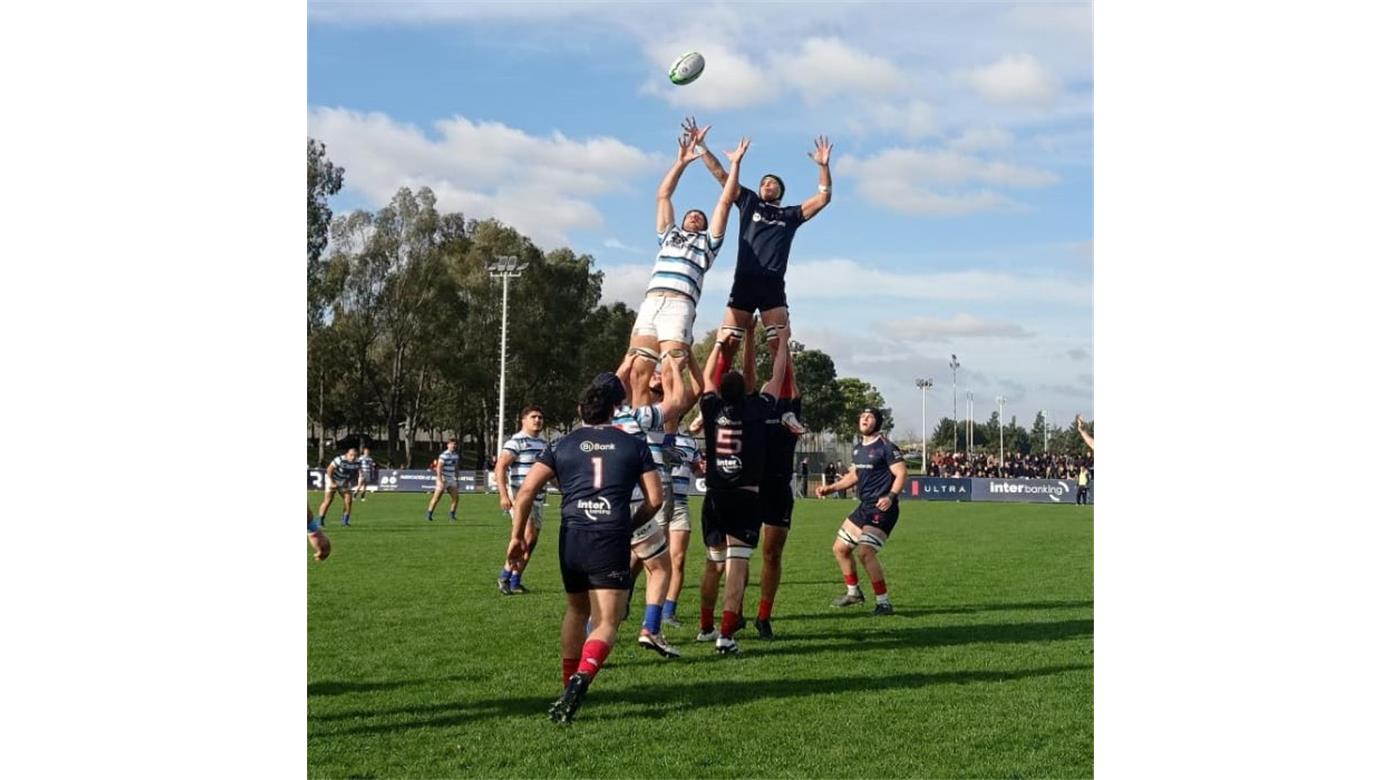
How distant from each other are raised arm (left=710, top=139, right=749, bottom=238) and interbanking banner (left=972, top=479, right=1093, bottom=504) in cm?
4131

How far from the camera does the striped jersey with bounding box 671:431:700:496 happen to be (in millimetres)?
11336

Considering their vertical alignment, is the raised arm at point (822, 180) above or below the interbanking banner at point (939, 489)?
above

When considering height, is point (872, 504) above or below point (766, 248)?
below

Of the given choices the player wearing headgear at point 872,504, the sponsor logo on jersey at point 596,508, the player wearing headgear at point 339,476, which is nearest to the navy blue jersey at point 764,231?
the player wearing headgear at point 872,504

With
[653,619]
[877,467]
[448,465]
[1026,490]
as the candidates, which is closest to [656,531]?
[653,619]

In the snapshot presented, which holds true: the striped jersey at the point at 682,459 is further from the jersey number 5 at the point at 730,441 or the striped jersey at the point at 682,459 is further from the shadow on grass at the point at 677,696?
the shadow on grass at the point at 677,696

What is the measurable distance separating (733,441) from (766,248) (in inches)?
72.1

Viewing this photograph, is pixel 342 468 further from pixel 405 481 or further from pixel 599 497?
pixel 405 481

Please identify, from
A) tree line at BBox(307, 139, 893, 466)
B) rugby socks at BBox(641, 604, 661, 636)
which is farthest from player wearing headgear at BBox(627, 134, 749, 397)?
tree line at BBox(307, 139, 893, 466)

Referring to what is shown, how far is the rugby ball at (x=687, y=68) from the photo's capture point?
9758 millimetres

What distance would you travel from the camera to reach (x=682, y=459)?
11484 millimetres

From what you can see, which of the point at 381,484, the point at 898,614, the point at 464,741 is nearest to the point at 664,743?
the point at 464,741

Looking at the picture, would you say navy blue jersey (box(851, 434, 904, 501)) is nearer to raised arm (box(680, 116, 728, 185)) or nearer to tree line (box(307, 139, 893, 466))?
raised arm (box(680, 116, 728, 185))

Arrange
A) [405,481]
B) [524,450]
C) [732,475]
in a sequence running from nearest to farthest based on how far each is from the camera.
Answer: [732,475]
[524,450]
[405,481]
